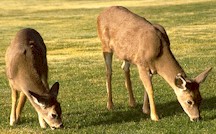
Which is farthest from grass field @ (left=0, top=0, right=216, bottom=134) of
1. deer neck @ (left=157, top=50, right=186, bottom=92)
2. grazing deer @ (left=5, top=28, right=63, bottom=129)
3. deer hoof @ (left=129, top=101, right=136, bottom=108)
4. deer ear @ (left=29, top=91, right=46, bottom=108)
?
deer neck @ (left=157, top=50, right=186, bottom=92)

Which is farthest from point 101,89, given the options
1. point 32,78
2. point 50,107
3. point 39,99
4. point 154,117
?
point 39,99

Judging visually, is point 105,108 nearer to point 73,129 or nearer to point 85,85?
point 73,129

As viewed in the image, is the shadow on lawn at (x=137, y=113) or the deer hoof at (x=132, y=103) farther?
the deer hoof at (x=132, y=103)

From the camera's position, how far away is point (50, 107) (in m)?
11.4

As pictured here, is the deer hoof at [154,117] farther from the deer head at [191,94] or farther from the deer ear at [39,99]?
the deer ear at [39,99]

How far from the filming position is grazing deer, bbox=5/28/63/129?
11.4m

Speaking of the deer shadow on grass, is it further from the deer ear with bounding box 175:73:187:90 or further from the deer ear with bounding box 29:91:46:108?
the deer ear with bounding box 29:91:46:108

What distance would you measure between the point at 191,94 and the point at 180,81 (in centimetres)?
33

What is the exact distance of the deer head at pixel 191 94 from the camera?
38.9ft

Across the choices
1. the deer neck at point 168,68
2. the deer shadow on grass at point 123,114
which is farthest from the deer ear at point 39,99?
the deer neck at point 168,68

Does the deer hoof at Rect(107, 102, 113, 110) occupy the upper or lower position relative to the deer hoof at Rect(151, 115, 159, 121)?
lower

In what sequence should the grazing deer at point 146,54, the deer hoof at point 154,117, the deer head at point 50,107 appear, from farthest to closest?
the deer hoof at point 154,117, the grazing deer at point 146,54, the deer head at point 50,107

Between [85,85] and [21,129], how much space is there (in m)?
6.30

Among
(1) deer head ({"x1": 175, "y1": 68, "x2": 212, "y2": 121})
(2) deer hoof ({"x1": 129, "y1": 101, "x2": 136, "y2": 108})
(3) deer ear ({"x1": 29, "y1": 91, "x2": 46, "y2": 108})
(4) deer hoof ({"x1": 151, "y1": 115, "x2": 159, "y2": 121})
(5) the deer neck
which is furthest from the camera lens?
(2) deer hoof ({"x1": 129, "y1": 101, "x2": 136, "y2": 108})
